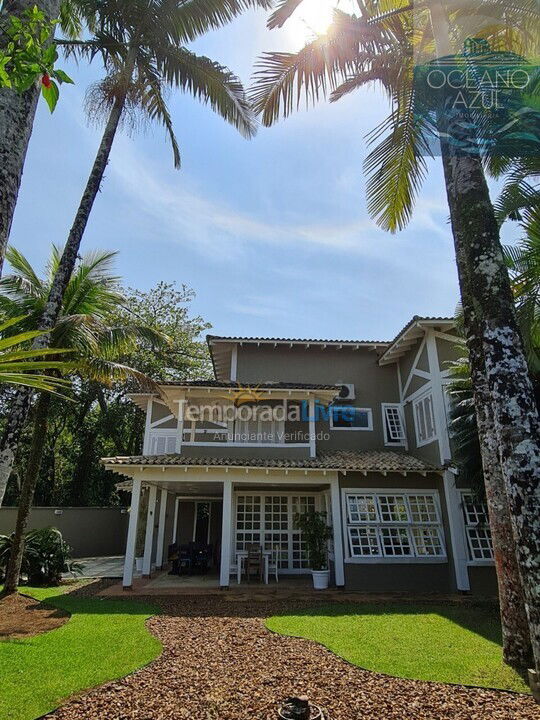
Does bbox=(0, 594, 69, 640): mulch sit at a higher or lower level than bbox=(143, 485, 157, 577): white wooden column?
lower

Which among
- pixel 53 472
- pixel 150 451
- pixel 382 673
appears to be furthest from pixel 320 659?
pixel 53 472

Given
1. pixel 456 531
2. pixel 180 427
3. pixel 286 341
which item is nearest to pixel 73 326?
pixel 180 427

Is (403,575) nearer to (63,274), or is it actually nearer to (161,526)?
(161,526)

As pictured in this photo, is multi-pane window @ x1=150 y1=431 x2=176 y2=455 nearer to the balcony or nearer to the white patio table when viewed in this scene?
the balcony

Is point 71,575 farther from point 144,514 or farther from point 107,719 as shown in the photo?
point 107,719

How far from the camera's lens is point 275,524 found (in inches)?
571

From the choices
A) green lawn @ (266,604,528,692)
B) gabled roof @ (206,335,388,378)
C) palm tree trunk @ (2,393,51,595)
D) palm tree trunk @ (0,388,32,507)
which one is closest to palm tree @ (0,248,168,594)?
palm tree trunk @ (2,393,51,595)

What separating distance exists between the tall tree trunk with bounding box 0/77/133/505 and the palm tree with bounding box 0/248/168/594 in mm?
1664

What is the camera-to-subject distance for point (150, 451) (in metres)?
16.5

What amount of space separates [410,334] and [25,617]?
12455mm

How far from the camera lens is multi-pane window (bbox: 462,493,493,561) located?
1177 centimetres

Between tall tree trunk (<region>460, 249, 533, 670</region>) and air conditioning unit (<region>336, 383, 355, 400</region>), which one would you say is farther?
air conditioning unit (<region>336, 383, 355, 400</region>)

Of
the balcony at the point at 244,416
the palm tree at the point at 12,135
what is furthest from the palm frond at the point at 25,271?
the palm tree at the point at 12,135

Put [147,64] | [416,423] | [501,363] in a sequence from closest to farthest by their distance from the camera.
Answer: [501,363], [147,64], [416,423]
